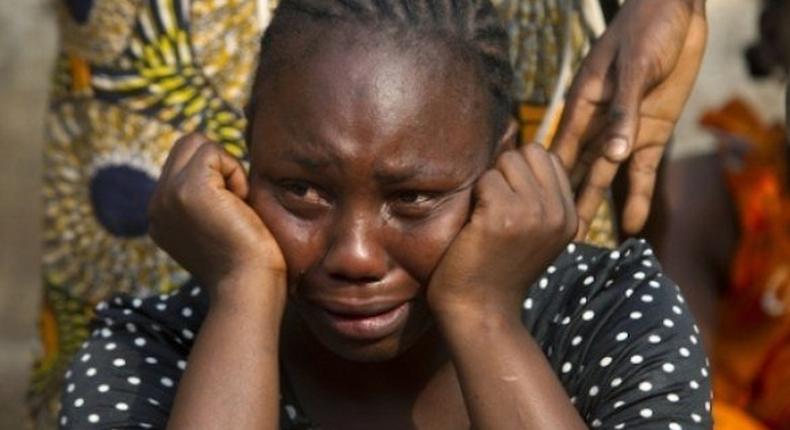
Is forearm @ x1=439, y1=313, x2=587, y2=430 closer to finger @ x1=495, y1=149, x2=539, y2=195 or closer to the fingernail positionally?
finger @ x1=495, y1=149, x2=539, y2=195

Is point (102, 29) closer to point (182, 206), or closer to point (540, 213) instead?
point (182, 206)

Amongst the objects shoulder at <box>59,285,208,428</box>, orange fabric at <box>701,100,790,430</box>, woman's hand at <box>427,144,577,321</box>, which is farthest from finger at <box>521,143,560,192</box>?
orange fabric at <box>701,100,790,430</box>

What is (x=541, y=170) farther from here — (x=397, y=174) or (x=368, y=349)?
(x=368, y=349)

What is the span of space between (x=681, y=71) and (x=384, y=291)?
990 millimetres

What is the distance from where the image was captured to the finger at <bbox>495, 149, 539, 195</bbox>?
2996 millimetres

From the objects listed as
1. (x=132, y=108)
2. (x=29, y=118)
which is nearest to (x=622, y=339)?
(x=132, y=108)

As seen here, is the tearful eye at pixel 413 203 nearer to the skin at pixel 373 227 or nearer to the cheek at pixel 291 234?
the skin at pixel 373 227

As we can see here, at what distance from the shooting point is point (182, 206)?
3076 mm

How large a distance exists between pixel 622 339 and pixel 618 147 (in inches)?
16.6

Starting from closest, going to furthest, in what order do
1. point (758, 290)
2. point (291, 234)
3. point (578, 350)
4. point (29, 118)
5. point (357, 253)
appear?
point (357, 253) < point (291, 234) < point (578, 350) < point (758, 290) < point (29, 118)

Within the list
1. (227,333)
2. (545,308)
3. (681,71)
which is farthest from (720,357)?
(227,333)

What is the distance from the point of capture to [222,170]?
10.1 ft

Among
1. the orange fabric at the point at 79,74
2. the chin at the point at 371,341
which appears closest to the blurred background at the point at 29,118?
the orange fabric at the point at 79,74

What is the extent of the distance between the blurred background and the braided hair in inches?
112
